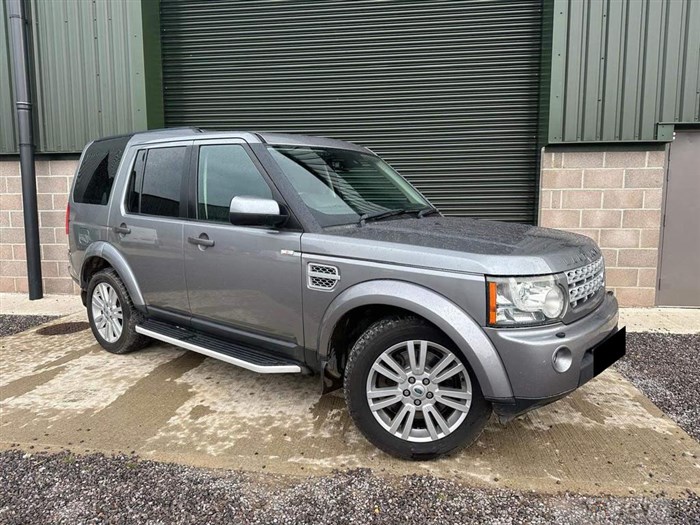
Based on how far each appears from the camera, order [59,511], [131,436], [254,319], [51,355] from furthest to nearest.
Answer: [51,355]
[254,319]
[131,436]
[59,511]

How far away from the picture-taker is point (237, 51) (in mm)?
7285

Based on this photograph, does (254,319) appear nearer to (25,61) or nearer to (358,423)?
(358,423)

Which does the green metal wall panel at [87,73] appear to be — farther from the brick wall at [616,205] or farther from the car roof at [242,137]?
the brick wall at [616,205]

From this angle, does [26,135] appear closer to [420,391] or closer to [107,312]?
[107,312]

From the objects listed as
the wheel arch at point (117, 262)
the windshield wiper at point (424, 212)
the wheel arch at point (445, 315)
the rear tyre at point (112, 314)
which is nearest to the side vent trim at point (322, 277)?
the wheel arch at point (445, 315)

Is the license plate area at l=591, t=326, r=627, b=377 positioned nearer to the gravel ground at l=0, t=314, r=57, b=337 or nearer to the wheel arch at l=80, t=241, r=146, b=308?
the wheel arch at l=80, t=241, r=146, b=308

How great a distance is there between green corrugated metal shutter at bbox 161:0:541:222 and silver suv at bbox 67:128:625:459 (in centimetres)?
310

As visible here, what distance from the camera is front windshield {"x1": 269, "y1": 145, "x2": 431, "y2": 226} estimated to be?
3211 mm

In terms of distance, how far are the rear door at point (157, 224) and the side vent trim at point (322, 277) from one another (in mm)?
1218

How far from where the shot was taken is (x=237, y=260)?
129 inches

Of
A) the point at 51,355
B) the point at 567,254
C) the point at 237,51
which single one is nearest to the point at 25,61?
the point at 237,51

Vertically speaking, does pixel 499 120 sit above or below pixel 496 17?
below

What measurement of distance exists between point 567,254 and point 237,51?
20.4 feet

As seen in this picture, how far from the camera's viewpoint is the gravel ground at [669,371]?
348 centimetres
